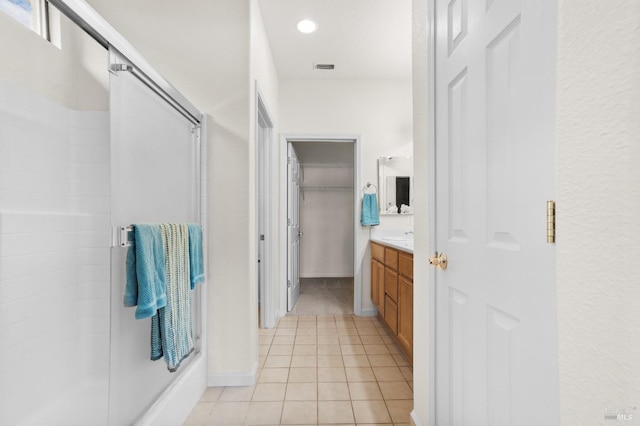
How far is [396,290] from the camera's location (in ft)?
7.70

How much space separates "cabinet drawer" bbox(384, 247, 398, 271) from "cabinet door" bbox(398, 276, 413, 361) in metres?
0.16

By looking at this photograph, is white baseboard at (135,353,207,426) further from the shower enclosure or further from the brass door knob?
the brass door knob

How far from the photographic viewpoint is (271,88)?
2949mm

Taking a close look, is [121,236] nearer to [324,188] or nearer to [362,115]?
[362,115]

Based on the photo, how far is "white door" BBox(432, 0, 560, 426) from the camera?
0.67 m

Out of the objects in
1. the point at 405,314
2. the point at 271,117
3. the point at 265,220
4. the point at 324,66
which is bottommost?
the point at 405,314

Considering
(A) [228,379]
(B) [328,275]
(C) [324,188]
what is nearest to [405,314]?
(A) [228,379]

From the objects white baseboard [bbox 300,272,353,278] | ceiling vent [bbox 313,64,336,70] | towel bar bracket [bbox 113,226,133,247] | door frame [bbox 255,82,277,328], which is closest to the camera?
towel bar bracket [bbox 113,226,133,247]

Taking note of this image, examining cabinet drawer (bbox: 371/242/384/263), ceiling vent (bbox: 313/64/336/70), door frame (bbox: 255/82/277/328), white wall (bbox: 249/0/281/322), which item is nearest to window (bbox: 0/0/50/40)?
white wall (bbox: 249/0/281/322)

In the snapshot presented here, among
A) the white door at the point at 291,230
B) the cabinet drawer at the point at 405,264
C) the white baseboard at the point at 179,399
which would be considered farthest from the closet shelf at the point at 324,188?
the white baseboard at the point at 179,399

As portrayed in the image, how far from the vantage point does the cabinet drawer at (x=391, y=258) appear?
2373mm

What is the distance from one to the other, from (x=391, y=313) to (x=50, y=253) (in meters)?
2.36

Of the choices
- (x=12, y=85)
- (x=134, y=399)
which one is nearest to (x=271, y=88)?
(x=12, y=85)

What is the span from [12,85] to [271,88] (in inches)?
74.2
